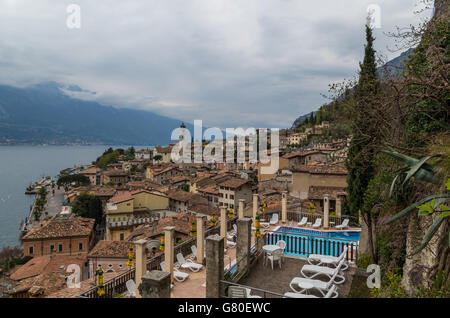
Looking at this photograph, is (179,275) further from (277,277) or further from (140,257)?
(277,277)

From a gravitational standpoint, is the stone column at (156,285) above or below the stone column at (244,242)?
above

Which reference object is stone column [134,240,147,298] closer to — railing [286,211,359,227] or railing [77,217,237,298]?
railing [77,217,237,298]

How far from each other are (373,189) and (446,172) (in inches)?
150

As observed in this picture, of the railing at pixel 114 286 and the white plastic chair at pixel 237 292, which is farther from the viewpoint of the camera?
the railing at pixel 114 286

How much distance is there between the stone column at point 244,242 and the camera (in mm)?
7920

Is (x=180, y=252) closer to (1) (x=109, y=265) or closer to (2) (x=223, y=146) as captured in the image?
(1) (x=109, y=265)

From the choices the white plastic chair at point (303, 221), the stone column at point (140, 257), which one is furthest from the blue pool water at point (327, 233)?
the stone column at point (140, 257)

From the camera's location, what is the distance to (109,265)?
2414cm

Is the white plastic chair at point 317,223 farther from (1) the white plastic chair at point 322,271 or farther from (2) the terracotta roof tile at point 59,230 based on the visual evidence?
(2) the terracotta roof tile at point 59,230

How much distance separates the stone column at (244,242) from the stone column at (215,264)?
186 centimetres
